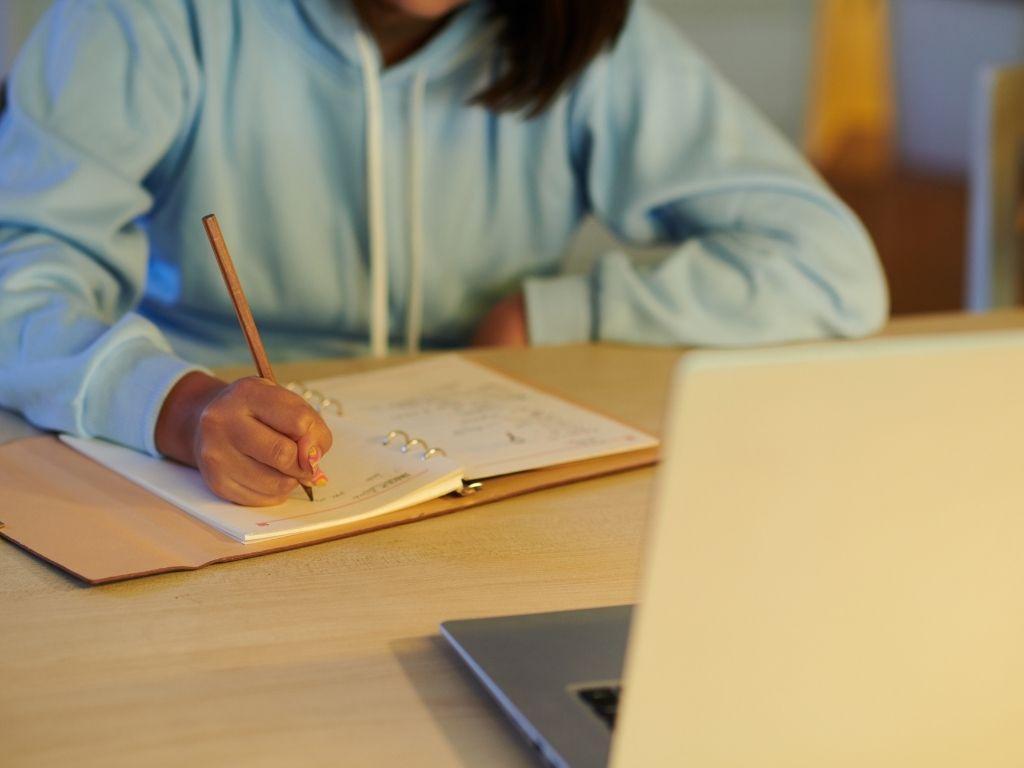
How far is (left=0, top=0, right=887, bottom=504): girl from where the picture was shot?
98 centimetres

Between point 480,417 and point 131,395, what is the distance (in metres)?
0.21

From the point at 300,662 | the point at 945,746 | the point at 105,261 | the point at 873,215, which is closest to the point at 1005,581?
the point at 945,746

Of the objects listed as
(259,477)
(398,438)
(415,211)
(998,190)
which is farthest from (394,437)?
(998,190)

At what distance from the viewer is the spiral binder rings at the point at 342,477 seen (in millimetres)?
615

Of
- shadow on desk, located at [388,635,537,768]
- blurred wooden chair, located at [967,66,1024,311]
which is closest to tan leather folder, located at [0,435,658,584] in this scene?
shadow on desk, located at [388,635,537,768]

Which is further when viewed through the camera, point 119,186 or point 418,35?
point 418,35

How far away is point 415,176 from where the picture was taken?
115cm

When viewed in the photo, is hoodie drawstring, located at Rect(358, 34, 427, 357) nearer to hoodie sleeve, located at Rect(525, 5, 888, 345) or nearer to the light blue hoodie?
the light blue hoodie

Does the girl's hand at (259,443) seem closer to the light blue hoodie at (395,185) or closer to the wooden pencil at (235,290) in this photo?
the wooden pencil at (235,290)

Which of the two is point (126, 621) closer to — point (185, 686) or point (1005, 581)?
point (185, 686)

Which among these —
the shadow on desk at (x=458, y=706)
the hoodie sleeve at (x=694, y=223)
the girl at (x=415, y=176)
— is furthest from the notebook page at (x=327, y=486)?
the hoodie sleeve at (x=694, y=223)

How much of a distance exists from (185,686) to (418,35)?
787 mm

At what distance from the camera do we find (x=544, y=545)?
2.10ft

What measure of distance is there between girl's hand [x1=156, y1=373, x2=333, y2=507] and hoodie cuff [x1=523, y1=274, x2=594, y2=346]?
41 cm
